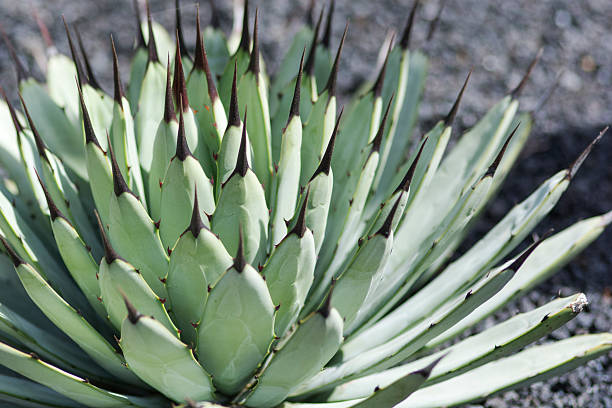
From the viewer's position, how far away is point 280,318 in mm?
1022

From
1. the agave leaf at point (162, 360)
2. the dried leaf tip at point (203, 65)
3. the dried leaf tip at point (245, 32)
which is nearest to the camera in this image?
the agave leaf at point (162, 360)

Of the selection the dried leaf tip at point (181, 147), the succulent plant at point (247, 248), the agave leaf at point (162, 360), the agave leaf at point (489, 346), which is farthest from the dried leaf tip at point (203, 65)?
the agave leaf at point (489, 346)

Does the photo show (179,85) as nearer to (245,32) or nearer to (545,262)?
(245,32)

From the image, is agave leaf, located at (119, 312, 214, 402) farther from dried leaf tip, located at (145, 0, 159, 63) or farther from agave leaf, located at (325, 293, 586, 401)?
dried leaf tip, located at (145, 0, 159, 63)

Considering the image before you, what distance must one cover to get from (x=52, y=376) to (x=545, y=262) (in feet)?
3.23

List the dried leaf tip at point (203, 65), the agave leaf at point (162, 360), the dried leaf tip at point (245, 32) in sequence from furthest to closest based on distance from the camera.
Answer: the dried leaf tip at point (245, 32) < the dried leaf tip at point (203, 65) < the agave leaf at point (162, 360)

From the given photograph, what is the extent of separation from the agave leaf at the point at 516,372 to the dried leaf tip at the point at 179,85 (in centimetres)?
70

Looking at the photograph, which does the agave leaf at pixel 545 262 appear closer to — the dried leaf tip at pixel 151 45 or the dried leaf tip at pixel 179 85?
the dried leaf tip at pixel 179 85

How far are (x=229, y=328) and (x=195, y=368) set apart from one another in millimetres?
93

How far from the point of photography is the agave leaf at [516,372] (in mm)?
1106

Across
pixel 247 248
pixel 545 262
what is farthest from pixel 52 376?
pixel 545 262

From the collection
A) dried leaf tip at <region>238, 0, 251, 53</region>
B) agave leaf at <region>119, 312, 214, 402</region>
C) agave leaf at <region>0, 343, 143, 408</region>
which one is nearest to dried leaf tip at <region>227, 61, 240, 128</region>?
dried leaf tip at <region>238, 0, 251, 53</region>

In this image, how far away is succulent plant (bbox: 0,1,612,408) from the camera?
91 centimetres

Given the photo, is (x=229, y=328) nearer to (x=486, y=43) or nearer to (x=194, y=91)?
(x=194, y=91)
